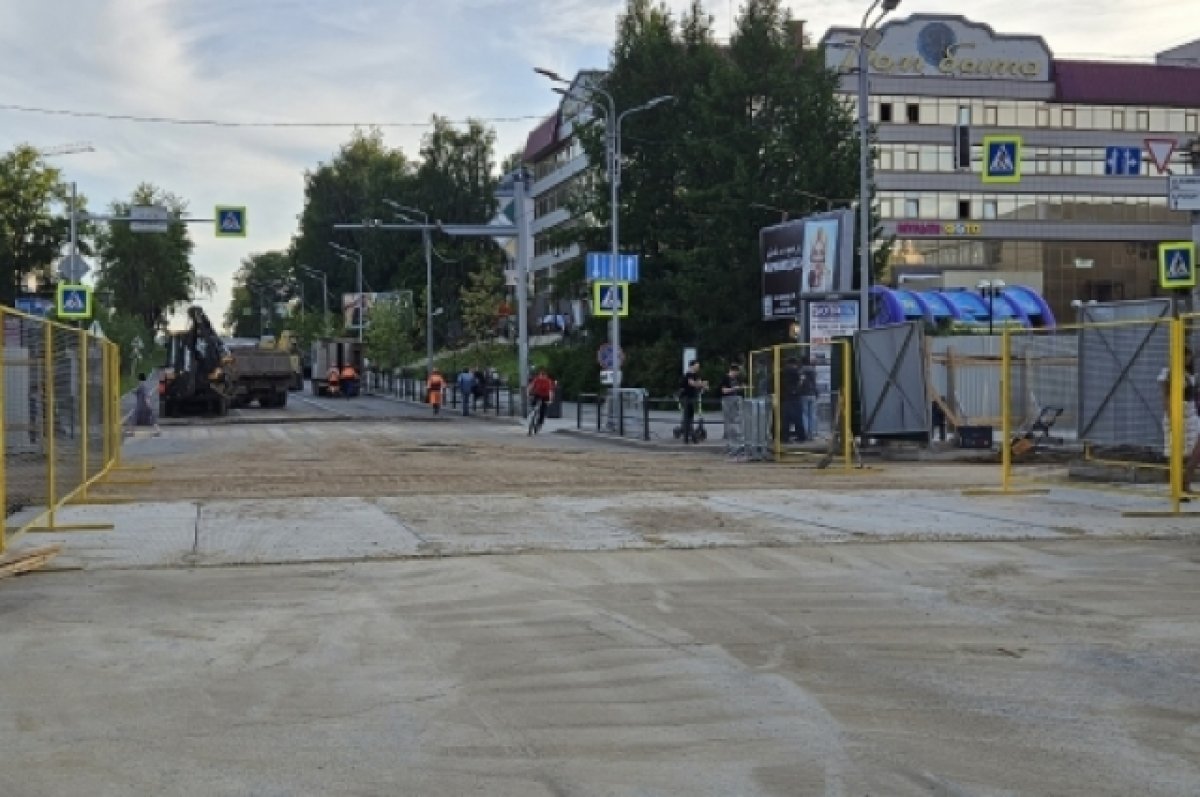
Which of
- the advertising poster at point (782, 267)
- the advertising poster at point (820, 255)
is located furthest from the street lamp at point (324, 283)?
the advertising poster at point (820, 255)

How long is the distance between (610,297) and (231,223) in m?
11.8

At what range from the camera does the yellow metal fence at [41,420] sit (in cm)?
1190

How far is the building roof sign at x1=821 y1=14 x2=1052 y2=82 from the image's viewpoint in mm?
78688

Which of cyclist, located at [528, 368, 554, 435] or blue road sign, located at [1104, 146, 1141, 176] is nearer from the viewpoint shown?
blue road sign, located at [1104, 146, 1141, 176]

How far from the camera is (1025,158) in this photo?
257 ft

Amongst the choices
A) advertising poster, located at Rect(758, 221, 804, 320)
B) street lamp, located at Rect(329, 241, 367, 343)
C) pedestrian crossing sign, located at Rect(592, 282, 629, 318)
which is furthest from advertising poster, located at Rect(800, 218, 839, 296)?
street lamp, located at Rect(329, 241, 367, 343)

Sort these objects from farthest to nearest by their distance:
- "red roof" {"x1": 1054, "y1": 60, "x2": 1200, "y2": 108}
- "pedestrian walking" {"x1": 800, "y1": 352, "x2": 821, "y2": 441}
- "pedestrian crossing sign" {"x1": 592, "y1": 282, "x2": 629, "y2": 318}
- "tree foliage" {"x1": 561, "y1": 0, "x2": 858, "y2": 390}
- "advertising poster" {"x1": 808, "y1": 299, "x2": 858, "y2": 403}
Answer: "red roof" {"x1": 1054, "y1": 60, "x2": 1200, "y2": 108}
"tree foliage" {"x1": 561, "y1": 0, "x2": 858, "y2": 390}
"pedestrian crossing sign" {"x1": 592, "y1": 282, "x2": 629, "y2": 318}
"advertising poster" {"x1": 808, "y1": 299, "x2": 858, "y2": 403}
"pedestrian walking" {"x1": 800, "y1": 352, "x2": 821, "y2": 441}

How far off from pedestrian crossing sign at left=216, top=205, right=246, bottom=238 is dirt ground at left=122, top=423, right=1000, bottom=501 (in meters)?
9.45

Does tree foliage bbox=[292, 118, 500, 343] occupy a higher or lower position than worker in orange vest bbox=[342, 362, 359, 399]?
higher

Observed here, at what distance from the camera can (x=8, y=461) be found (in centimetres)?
1218

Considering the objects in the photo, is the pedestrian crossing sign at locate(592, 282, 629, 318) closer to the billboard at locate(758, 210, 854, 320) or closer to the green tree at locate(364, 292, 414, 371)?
the billboard at locate(758, 210, 854, 320)

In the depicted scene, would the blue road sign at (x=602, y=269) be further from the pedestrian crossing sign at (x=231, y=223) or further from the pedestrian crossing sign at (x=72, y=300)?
the pedestrian crossing sign at (x=72, y=300)

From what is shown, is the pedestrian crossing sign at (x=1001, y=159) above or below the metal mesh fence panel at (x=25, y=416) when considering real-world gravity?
above

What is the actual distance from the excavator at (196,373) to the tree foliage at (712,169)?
59.7 ft
